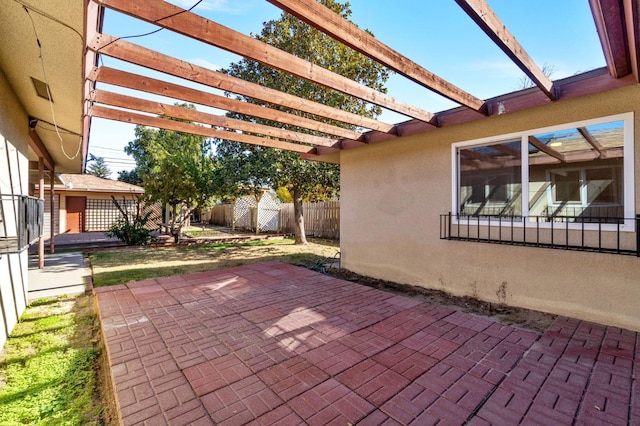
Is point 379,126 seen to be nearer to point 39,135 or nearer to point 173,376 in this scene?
point 173,376

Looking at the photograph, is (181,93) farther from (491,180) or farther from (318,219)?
(318,219)

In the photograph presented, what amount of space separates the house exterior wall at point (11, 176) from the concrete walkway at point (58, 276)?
0.88m

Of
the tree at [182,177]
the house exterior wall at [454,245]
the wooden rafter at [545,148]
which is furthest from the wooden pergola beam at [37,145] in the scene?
the wooden rafter at [545,148]

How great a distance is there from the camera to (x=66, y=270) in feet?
23.4

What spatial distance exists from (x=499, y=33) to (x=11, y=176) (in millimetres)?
5525

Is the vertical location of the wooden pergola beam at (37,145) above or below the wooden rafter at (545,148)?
above

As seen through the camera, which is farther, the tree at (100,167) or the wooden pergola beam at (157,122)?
the tree at (100,167)

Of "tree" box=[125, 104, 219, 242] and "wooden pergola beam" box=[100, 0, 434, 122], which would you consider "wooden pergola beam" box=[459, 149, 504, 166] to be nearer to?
"wooden pergola beam" box=[100, 0, 434, 122]

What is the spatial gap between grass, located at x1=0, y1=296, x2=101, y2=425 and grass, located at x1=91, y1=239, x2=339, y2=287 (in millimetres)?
2177

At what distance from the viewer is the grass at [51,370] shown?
91.0 inches

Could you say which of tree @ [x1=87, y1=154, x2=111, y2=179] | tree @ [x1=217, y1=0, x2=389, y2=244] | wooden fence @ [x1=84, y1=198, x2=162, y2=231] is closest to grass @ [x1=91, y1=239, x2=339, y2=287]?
tree @ [x1=217, y1=0, x2=389, y2=244]

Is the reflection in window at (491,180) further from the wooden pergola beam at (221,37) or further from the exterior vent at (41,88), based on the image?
the exterior vent at (41,88)

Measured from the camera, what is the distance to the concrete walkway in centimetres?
537

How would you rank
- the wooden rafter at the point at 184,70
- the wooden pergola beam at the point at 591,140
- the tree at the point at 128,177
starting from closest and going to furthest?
1. the wooden rafter at the point at 184,70
2. the wooden pergola beam at the point at 591,140
3. the tree at the point at 128,177
